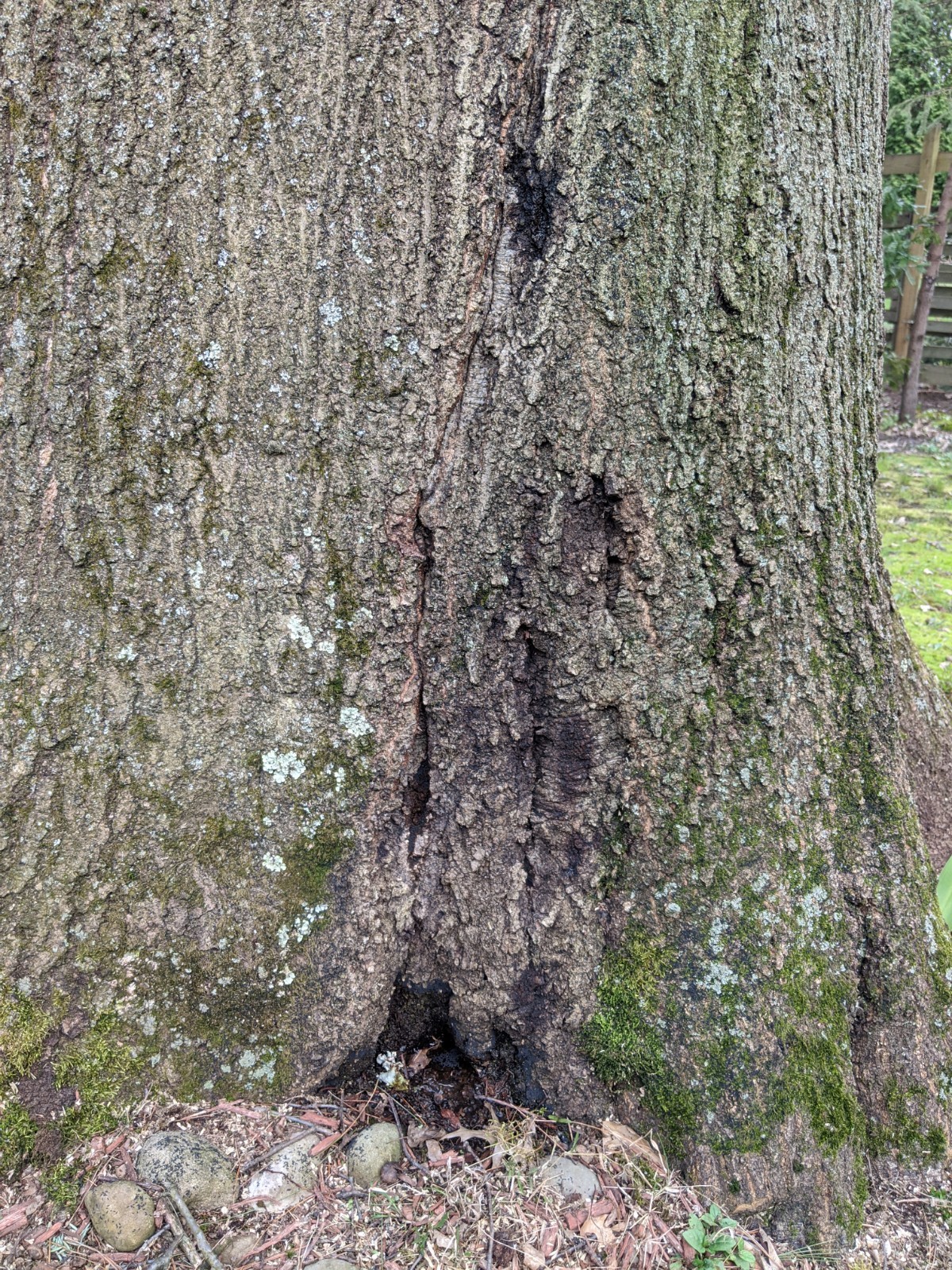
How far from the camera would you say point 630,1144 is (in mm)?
1889

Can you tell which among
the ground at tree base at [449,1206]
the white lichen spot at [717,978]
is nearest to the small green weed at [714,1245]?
the ground at tree base at [449,1206]

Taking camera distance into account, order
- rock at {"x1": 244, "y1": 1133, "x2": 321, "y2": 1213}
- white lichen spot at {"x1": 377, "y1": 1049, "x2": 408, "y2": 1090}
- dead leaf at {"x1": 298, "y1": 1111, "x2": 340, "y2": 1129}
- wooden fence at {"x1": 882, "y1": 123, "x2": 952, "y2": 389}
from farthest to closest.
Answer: wooden fence at {"x1": 882, "y1": 123, "x2": 952, "y2": 389} → white lichen spot at {"x1": 377, "y1": 1049, "x2": 408, "y2": 1090} → dead leaf at {"x1": 298, "y1": 1111, "x2": 340, "y2": 1129} → rock at {"x1": 244, "y1": 1133, "x2": 321, "y2": 1213}

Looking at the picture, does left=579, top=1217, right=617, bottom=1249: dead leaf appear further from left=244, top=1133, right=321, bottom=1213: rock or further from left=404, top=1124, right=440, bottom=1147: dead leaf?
left=244, top=1133, right=321, bottom=1213: rock

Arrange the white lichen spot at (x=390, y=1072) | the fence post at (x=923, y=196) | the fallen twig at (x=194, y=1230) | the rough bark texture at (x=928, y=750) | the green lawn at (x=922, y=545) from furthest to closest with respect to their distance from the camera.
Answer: the fence post at (x=923, y=196) → the green lawn at (x=922, y=545) → the rough bark texture at (x=928, y=750) → the white lichen spot at (x=390, y=1072) → the fallen twig at (x=194, y=1230)

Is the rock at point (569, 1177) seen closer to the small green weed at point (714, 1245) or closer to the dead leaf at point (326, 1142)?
the small green weed at point (714, 1245)

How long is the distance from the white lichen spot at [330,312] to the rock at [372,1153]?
1.69 meters

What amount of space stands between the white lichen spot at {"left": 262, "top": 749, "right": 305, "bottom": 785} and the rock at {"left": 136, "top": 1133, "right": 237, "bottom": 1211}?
2.50 ft

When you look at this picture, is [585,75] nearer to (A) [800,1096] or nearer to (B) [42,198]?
(B) [42,198]

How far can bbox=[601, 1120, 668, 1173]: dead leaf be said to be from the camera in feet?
6.12

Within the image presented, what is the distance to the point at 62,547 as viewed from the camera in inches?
65.5

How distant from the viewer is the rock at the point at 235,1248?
1.70m

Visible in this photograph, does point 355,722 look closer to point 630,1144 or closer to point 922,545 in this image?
point 630,1144

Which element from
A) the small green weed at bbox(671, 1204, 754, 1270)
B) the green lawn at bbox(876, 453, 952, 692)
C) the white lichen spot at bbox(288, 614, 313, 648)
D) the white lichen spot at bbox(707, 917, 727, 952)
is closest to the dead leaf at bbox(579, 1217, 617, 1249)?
the small green weed at bbox(671, 1204, 754, 1270)

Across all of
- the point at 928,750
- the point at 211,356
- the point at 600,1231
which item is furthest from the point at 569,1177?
the point at 211,356
